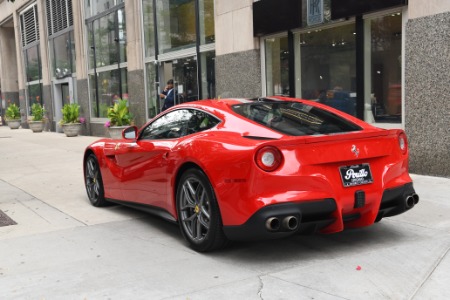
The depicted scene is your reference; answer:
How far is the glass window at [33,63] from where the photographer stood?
27.4 meters

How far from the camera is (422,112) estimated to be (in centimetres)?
785

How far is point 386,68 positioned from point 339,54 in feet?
3.98

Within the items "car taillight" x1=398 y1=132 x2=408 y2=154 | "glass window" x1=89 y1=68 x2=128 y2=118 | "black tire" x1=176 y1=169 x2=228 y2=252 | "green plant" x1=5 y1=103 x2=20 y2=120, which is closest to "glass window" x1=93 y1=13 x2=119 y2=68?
"glass window" x1=89 y1=68 x2=128 y2=118

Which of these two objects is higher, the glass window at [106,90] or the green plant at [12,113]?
the glass window at [106,90]

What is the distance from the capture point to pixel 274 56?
11.2 metres

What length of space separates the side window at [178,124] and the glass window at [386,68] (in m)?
4.63

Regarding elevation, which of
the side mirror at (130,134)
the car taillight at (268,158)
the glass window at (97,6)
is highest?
the glass window at (97,6)

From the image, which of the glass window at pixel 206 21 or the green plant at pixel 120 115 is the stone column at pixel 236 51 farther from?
the green plant at pixel 120 115

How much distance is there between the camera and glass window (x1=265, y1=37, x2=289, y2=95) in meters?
11.0

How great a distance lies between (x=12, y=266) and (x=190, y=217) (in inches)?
62.6

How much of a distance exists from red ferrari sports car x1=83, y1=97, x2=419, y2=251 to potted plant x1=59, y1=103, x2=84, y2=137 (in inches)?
638

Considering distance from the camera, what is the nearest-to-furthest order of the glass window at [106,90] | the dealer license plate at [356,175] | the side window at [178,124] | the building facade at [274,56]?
the dealer license plate at [356,175] < the side window at [178,124] < the building facade at [274,56] < the glass window at [106,90]

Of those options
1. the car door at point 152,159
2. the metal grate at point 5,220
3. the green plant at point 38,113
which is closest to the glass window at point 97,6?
the green plant at point 38,113

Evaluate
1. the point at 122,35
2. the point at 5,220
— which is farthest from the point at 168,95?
the point at 5,220
